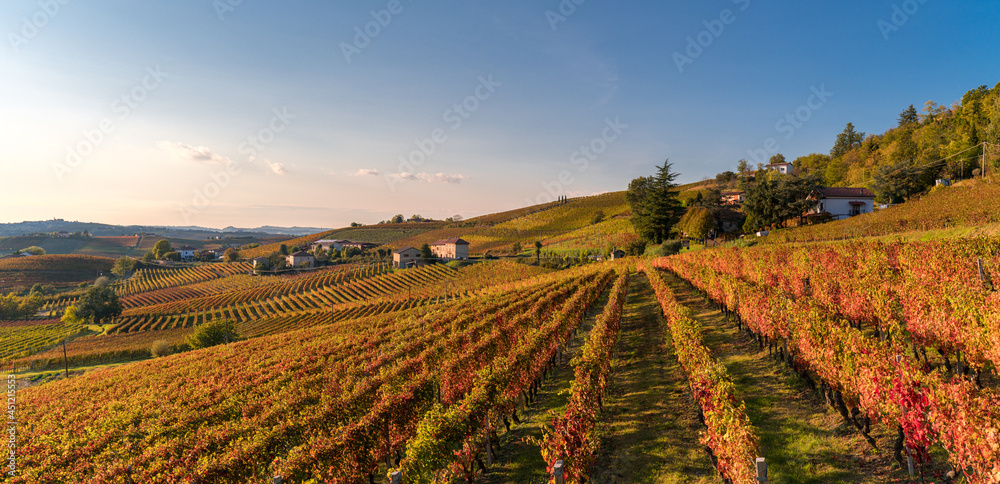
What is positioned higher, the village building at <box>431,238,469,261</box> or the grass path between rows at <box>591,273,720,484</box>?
the village building at <box>431,238,469,261</box>

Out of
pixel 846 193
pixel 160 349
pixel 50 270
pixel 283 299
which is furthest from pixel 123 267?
pixel 846 193

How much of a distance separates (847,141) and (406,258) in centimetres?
14920

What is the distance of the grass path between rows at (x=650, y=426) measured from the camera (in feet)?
27.3

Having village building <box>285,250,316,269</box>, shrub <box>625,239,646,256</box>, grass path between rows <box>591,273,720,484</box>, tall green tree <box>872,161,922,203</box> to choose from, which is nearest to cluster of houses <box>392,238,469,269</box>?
village building <box>285,250,316,269</box>

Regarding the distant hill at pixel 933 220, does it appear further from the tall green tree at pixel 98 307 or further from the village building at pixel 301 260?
the village building at pixel 301 260

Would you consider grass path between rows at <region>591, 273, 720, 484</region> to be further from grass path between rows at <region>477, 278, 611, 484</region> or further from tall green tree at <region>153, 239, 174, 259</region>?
tall green tree at <region>153, 239, 174, 259</region>

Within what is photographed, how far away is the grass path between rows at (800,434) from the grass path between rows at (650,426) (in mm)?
1492

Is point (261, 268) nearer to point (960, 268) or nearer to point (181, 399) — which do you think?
point (181, 399)

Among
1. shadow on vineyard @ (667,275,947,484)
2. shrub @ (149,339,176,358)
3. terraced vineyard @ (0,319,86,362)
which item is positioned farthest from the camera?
terraced vineyard @ (0,319,86,362)

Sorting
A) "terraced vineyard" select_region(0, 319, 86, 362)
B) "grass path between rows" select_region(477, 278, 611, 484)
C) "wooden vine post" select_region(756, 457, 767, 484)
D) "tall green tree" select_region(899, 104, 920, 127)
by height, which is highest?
"tall green tree" select_region(899, 104, 920, 127)

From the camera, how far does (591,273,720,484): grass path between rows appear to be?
8.33 m

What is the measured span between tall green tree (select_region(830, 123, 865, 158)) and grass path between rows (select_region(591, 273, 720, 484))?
154 m

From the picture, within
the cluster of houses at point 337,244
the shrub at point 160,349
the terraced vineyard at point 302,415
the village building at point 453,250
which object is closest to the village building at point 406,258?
the village building at point 453,250

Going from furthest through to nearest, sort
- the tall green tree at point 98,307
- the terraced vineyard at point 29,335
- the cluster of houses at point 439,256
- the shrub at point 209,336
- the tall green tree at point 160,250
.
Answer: the tall green tree at point 160,250
the cluster of houses at point 439,256
the tall green tree at point 98,307
the terraced vineyard at point 29,335
the shrub at point 209,336
